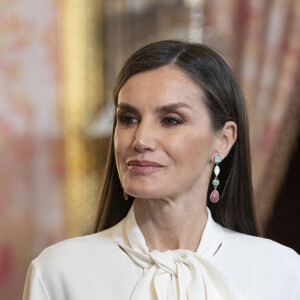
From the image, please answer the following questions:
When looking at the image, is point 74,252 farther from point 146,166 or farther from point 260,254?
point 260,254

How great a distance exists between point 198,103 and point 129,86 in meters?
0.19

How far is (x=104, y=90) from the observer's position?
11.5ft

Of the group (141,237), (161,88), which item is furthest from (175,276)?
(161,88)

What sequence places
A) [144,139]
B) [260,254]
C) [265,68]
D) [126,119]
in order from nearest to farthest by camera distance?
[144,139] → [126,119] → [260,254] → [265,68]

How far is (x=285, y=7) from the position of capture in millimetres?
3414

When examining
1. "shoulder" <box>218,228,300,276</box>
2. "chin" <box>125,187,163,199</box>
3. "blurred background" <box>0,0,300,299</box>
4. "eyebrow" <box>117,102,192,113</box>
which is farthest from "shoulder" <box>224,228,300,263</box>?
"blurred background" <box>0,0,300,299</box>

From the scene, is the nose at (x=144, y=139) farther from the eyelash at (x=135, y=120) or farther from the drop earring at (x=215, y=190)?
the drop earring at (x=215, y=190)

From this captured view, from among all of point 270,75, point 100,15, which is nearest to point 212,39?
point 270,75

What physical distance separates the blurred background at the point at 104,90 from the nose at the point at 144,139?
1489 millimetres

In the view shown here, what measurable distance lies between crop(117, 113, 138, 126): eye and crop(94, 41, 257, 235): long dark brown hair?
4.4 inches

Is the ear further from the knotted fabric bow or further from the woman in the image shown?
the knotted fabric bow

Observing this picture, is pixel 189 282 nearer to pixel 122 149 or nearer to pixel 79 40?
pixel 122 149

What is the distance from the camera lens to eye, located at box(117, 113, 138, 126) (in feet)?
6.26

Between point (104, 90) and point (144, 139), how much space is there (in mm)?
1733
